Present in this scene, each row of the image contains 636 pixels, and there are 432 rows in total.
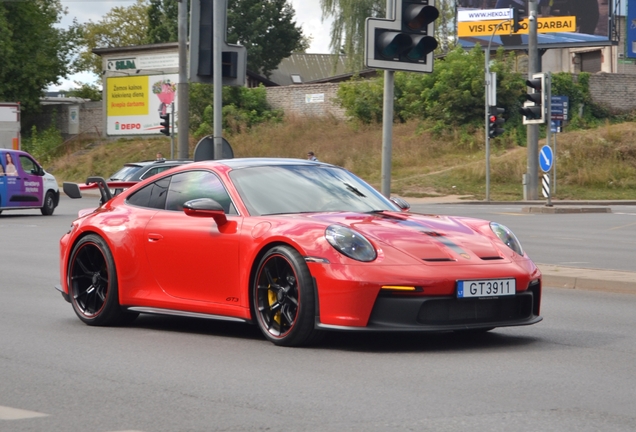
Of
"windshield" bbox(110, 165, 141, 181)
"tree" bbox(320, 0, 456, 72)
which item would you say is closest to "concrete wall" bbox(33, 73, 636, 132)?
"tree" bbox(320, 0, 456, 72)

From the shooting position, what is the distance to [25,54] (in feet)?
219

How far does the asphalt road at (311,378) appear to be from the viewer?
541cm

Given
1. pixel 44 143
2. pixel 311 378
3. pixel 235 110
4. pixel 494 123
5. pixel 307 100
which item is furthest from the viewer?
pixel 44 143

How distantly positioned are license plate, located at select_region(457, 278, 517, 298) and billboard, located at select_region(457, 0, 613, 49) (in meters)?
49.3

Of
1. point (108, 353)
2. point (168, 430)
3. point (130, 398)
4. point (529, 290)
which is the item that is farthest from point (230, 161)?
point (168, 430)

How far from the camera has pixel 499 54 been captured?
182ft

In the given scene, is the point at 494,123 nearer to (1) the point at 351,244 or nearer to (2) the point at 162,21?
(1) the point at 351,244

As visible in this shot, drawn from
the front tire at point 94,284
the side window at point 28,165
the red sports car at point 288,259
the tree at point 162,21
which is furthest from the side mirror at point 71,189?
the tree at point 162,21

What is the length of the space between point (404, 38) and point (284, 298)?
5425 millimetres

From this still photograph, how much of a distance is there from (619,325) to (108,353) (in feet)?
13.6

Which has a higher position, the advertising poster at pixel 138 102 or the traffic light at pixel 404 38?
the advertising poster at pixel 138 102

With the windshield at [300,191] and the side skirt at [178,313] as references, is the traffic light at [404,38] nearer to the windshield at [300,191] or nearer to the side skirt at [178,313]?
the windshield at [300,191]

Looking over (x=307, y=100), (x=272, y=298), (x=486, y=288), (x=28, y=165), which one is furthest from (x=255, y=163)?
(x=307, y=100)

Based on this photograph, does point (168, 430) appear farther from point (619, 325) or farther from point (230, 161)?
point (619, 325)
